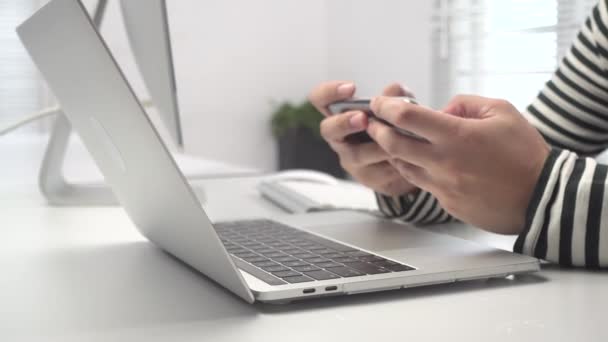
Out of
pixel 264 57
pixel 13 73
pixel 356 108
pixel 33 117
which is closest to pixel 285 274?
pixel 356 108

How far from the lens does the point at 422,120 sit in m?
0.51

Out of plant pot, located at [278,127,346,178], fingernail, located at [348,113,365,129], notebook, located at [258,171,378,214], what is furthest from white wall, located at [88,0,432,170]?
fingernail, located at [348,113,365,129]

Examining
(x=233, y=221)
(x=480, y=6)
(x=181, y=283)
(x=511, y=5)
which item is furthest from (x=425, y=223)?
(x=480, y=6)

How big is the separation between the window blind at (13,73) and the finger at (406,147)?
10.8 ft

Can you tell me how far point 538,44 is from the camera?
8.13 ft

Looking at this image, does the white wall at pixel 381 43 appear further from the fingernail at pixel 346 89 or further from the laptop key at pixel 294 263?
the laptop key at pixel 294 263

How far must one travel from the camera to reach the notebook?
0.89 m

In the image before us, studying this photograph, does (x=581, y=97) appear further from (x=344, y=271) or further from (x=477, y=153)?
(x=344, y=271)

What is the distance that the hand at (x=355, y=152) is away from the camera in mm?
719

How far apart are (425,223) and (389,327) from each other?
39cm

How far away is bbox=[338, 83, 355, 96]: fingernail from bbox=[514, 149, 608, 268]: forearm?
25 cm

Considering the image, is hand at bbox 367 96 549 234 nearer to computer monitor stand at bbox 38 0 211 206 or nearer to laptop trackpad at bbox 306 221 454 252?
laptop trackpad at bbox 306 221 454 252

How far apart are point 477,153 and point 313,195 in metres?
0.44

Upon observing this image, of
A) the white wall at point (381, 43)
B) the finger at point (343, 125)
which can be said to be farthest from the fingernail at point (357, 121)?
the white wall at point (381, 43)
